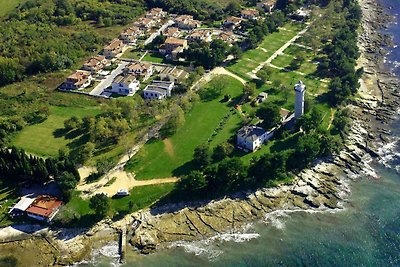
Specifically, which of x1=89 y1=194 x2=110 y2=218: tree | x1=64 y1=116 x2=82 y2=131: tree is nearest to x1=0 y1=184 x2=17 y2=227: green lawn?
x1=89 y1=194 x2=110 y2=218: tree

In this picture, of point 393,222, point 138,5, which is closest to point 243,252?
point 393,222

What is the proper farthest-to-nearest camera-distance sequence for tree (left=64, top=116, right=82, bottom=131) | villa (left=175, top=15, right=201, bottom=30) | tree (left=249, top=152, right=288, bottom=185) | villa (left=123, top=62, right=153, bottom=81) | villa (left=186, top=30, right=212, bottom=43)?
villa (left=175, top=15, right=201, bottom=30) < villa (left=186, top=30, right=212, bottom=43) < villa (left=123, top=62, right=153, bottom=81) < tree (left=64, top=116, right=82, bottom=131) < tree (left=249, top=152, right=288, bottom=185)

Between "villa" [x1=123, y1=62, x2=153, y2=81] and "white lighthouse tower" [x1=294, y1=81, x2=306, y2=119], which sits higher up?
"white lighthouse tower" [x1=294, y1=81, x2=306, y2=119]

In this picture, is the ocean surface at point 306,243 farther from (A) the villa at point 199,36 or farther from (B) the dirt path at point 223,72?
(A) the villa at point 199,36

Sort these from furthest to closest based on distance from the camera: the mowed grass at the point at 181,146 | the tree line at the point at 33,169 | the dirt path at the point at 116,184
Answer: the mowed grass at the point at 181,146 → the tree line at the point at 33,169 → the dirt path at the point at 116,184

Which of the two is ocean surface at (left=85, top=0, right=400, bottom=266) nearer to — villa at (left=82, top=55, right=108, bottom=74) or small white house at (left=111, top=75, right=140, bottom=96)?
small white house at (left=111, top=75, right=140, bottom=96)

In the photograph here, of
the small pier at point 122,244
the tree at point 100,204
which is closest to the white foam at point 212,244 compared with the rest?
the small pier at point 122,244

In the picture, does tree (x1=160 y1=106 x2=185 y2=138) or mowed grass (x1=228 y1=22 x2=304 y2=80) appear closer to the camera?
tree (x1=160 y1=106 x2=185 y2=138)
